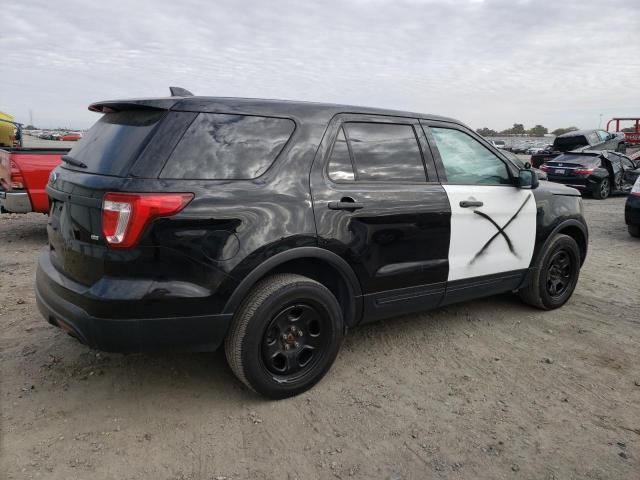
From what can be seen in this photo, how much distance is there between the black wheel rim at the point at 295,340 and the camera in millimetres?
3012

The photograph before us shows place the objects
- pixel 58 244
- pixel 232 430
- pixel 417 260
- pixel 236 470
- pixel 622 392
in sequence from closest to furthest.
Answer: pixel 236 470
pixel 232 430
pixel 58 244
pixel 622 392
pixel 417 260

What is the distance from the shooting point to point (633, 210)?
8.33 m

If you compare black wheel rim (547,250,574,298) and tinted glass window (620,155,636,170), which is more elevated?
tinted glass window (620,155,636,170)

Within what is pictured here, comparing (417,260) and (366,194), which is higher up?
(366,194)

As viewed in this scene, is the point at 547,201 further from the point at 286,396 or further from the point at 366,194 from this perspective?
the point at 286,396

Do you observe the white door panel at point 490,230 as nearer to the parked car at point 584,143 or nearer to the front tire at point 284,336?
the front tire at point 284,336

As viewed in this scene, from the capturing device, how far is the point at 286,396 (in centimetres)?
309

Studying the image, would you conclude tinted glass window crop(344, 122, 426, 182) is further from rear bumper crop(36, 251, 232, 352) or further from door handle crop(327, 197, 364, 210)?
rear bumper crop(36, 251, 232, 352)

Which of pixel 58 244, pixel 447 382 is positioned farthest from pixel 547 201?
pixel 58 244

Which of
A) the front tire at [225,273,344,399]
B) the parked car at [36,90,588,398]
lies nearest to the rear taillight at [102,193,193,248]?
the parked car at [36,90,588,398]

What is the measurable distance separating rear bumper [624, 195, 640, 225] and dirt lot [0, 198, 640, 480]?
4881 millimetres

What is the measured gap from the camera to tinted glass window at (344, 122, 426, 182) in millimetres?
3395

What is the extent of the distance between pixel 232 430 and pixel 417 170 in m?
2.16

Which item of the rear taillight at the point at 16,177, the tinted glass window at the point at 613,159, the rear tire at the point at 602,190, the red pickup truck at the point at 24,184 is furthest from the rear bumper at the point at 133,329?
the tinted glass window at the point at 613,159
